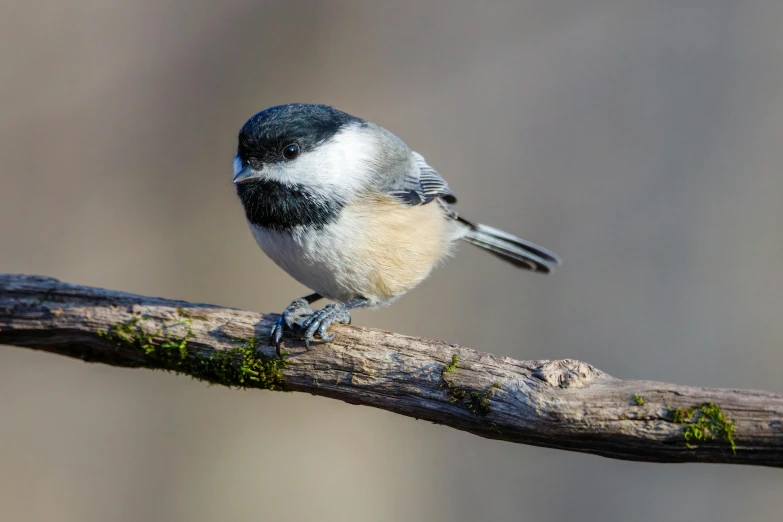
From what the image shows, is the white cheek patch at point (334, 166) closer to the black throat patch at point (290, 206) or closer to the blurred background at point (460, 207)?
the black throat patch at point (290, 206)

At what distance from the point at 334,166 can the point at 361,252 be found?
35 centimetres

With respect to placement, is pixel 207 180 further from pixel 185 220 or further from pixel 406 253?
pixel 406 253

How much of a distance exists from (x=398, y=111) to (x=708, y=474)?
3026mm

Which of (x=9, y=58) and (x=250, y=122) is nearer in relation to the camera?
(x=250, y=122)

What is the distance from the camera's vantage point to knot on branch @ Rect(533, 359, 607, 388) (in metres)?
1.70

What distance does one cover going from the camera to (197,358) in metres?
2.22

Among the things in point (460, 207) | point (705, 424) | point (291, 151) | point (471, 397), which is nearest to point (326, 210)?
point (291, 151)

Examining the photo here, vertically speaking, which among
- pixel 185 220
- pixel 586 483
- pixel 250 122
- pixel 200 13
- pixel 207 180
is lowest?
pixel 586 483

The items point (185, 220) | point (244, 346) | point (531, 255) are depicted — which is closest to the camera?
point (244, 346)

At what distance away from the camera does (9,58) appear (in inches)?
167

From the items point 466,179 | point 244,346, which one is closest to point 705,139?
point 466,179

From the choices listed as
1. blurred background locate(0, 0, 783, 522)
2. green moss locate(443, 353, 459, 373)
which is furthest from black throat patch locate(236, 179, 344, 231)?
blurred background locate(0, 0, 783, 522)

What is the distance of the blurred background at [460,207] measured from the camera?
12.5ft

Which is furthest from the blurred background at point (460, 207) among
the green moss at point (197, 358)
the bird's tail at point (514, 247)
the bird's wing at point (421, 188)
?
the green moss at point (197, 358)
